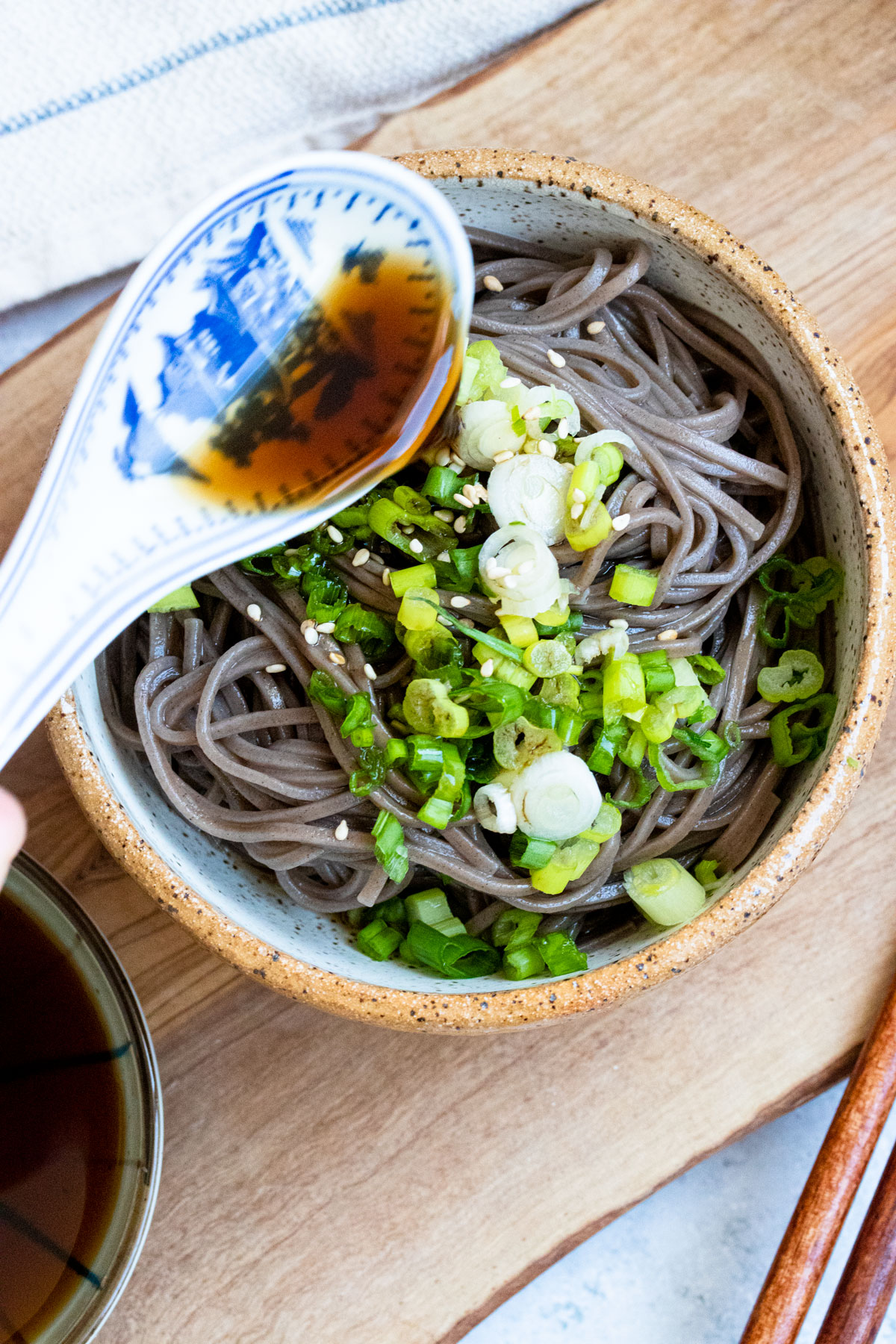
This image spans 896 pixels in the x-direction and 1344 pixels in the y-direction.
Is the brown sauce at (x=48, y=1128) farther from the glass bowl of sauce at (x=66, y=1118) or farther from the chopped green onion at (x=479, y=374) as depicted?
the chopped green onion at (x=479, y=374)

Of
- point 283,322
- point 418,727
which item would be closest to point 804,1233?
point 418,727

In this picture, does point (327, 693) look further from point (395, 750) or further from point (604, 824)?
point (604, 824)

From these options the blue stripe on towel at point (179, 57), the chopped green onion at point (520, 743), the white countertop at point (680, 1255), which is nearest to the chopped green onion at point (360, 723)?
the chopped green onion at point (520, 743)

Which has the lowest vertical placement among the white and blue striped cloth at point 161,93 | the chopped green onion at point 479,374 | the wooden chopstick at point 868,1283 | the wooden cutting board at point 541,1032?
the wooden chopstick at point 868,1283

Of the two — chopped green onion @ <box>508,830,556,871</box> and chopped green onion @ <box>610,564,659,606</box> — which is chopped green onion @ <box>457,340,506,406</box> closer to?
chopped green onion @ <box>610,564,659,606</box>

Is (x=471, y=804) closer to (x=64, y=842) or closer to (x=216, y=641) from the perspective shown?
(x=216, y=641)

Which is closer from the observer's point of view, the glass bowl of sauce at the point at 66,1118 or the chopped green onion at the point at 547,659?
the chopped green onion at the point at 547,659
